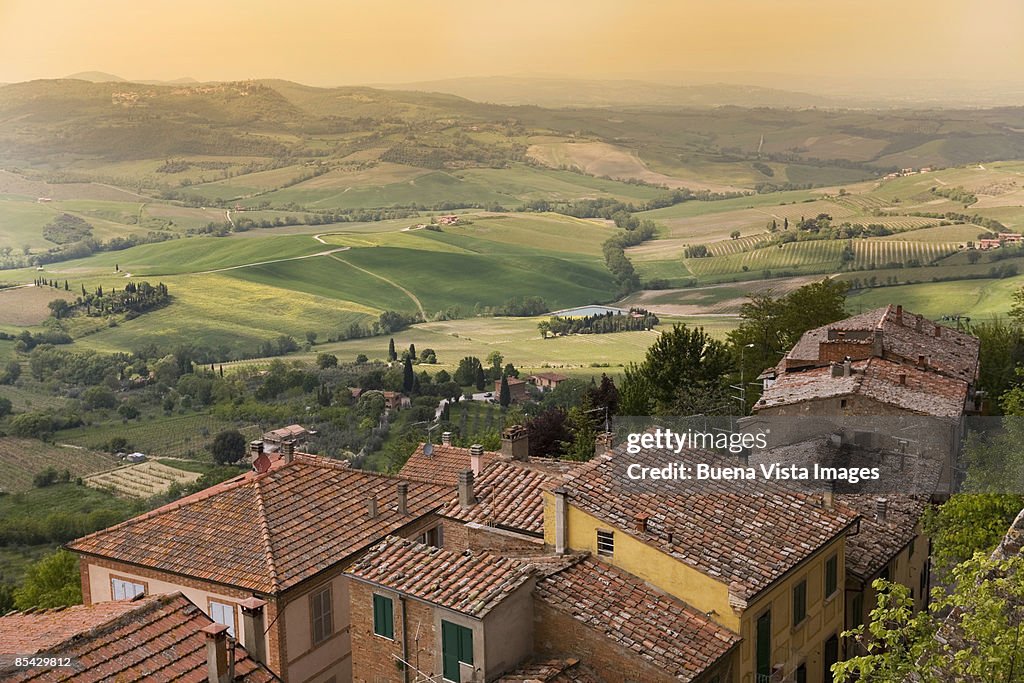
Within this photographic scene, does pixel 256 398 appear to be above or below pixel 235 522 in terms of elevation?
below

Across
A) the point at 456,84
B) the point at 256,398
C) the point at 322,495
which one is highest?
the point at 456,84

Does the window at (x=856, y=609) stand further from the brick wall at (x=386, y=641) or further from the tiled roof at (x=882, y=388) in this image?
the tiled roof at (x=882, y=388)

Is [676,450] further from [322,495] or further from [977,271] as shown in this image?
[977,271]

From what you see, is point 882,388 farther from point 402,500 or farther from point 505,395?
point 505,395

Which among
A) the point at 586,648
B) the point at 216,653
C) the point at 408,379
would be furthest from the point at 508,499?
the point at 408,379

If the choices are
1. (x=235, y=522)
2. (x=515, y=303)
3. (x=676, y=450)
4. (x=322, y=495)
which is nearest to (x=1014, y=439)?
(x=676, y=450)

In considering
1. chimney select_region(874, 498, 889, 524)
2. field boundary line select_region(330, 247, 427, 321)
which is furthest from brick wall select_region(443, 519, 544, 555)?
field boundary line select_region(330, 247, 427, 321)

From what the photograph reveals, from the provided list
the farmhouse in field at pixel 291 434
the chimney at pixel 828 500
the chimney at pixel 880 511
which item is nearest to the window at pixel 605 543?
the chimney at pixel 828 500
